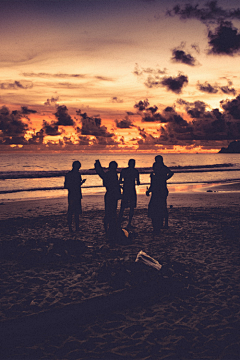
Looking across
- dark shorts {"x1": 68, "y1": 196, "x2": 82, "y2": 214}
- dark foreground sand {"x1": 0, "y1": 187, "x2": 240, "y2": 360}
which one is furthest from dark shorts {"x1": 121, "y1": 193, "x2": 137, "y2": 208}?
dark shorts {"x1": 68, "y1": 196, "x2": 82, "y2": 214}

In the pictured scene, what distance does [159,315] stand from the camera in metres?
4.26

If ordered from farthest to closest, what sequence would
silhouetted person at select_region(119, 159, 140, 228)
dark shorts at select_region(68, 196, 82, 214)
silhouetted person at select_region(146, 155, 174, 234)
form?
silhouetted person at select_region(119, 159, 140, 228), dark shorts at select_region(68, 196, 82, 214), silhouetted person at select_region(146, 155, 174, 234)

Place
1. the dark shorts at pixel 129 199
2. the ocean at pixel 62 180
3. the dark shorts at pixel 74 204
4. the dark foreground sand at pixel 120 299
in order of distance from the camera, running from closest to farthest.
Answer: the dark foreground sand at pixel 120 299 < the dark shorts at pixel 74 204 < the dark shorts at pixel 129 199 < the ocean at pixel 62 180

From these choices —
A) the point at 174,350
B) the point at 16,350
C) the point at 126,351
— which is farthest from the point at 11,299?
the point at 174,350

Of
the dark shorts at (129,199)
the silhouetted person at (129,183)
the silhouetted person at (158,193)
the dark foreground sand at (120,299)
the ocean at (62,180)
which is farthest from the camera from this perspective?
the ocean at (62,180)

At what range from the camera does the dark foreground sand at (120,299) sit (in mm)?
3547

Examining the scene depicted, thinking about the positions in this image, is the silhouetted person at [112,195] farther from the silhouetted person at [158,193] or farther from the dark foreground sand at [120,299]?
the silhouetted person at [158,193]

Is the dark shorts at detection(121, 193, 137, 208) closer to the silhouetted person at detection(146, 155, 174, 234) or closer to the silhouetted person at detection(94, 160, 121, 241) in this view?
the silhouetted person at detection(146, 155, 174, 234)

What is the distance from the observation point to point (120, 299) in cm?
468

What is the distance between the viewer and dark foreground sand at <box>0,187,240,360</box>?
3547 mm

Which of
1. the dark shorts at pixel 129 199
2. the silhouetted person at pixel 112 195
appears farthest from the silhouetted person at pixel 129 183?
the silhouetted person at pixel 112 195

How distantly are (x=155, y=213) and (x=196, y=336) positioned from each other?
18.0 ft

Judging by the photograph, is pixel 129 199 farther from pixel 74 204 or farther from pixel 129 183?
pixel 74 204

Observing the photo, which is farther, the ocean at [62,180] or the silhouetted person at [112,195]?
the ocean at [62,180]
